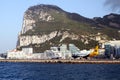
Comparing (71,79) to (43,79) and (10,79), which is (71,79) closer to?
(43,79)

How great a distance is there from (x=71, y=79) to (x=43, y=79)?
5.55 metres

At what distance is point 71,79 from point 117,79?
9.05 metres

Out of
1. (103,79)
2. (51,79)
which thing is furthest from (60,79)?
(103,79)

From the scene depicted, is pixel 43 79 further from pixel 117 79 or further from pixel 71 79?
Answer: pixel 117 79

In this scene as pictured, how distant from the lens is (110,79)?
79062 mm

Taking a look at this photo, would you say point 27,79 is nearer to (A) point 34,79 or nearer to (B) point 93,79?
(A) point 34,79

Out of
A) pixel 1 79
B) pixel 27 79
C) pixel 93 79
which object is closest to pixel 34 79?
pixel 27 79

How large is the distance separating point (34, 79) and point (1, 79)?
650 centimetres

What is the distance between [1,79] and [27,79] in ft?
16.9

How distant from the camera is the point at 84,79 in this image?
80.4 m

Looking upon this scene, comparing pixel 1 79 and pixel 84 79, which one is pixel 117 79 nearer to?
pixel 84 79

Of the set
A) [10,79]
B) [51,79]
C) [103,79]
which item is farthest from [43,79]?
[103,79]

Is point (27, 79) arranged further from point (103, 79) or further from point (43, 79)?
point (103, 79)

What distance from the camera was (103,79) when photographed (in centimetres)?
7981
